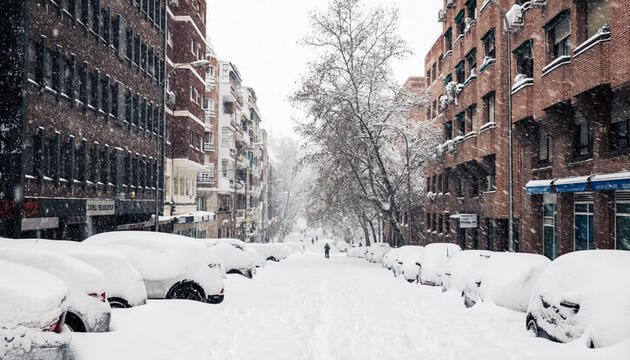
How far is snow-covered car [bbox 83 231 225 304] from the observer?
1285cm

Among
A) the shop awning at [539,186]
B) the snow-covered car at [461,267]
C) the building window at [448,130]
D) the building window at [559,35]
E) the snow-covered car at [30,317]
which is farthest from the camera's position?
the building window at [448,130]

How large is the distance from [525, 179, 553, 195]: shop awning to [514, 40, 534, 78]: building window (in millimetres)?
4824

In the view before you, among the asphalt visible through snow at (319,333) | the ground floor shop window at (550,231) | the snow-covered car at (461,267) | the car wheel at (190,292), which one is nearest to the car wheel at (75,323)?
the asphalt visible through snow at (319,333)

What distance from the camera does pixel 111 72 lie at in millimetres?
29500

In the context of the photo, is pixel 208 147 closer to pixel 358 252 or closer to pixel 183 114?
pixel 183 114

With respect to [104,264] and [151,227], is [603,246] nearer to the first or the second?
[104,264]

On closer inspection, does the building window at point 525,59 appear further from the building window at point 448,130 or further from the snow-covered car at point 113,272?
the snow-covered car at point 113,272

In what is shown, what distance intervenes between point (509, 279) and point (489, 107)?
21097 millimetres

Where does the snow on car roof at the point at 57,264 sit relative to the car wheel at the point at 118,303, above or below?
above

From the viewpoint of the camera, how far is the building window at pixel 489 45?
31.2 meters

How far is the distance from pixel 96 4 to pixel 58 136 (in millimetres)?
7515

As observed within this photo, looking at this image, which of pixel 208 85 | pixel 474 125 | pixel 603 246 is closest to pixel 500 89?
pixel 474 125

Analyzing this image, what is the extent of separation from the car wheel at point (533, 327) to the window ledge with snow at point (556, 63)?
507 inches

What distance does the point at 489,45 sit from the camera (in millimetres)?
32281
